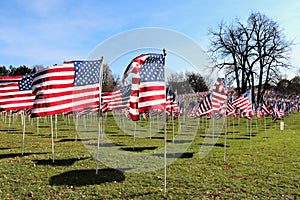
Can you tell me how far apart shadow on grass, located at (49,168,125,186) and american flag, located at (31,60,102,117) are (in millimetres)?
1927

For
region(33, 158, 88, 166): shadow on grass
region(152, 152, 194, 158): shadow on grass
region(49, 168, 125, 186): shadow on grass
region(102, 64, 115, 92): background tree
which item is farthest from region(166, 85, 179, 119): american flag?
region(49, 168, 125, 186): shadow on grass

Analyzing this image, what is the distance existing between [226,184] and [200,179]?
0.80 m

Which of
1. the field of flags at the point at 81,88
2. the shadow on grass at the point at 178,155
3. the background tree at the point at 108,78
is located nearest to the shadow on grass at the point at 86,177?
the field of flags at the point at 81,88

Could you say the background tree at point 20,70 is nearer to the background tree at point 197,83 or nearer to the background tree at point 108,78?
the background tree at point 197,83

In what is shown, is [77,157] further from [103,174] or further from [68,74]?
[68,74]

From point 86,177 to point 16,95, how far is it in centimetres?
571

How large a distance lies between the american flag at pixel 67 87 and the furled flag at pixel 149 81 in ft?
5.80

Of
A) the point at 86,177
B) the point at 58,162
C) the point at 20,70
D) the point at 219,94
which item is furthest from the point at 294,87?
the point at 86,177

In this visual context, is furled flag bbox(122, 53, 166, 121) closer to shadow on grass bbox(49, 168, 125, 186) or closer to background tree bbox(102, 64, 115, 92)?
shadow on grass bbox(49, 168, 125, 186)

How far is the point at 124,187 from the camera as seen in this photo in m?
8.48

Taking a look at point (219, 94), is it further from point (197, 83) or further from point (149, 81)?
point (197, 83)

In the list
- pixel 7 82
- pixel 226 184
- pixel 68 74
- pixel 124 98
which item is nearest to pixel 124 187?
pixel 226 184

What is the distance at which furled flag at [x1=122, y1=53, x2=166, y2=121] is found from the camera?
805cm

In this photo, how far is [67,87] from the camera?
32.3 feet
